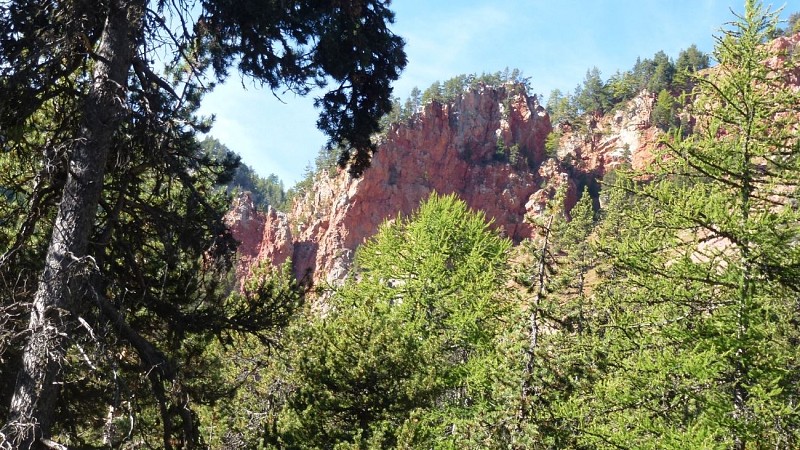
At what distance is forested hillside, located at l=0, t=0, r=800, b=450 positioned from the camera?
4973 millimetres

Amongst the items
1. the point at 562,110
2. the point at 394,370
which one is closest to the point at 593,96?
the point at 562,110

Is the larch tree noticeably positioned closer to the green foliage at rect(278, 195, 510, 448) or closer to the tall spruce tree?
the tall spruce tree

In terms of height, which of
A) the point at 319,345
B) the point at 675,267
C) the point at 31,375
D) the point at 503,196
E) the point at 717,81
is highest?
the point at 503,196

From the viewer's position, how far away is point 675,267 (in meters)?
8.20

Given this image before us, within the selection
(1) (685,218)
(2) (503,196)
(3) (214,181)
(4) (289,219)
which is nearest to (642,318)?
(1) (685,218)

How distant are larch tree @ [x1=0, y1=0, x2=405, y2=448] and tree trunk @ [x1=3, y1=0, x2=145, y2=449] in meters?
0.01

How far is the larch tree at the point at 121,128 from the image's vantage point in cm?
464

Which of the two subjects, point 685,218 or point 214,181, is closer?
point 214,181

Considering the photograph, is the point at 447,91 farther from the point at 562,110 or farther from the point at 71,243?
the point at 71,243

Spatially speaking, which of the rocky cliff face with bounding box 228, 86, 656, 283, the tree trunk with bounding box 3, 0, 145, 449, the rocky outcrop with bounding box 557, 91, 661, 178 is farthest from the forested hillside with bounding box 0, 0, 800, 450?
the rocky outcrop with bounding box 557, 91, 661, 178

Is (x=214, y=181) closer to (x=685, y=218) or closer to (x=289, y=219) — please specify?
(x=685, y=218)

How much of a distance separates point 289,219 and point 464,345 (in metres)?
77.4

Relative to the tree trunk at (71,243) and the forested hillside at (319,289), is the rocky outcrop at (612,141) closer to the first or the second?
the forested hillside at (319,289)

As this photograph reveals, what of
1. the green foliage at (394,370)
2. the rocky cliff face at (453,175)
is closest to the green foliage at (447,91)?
the rocky cliff face at (453,175)
